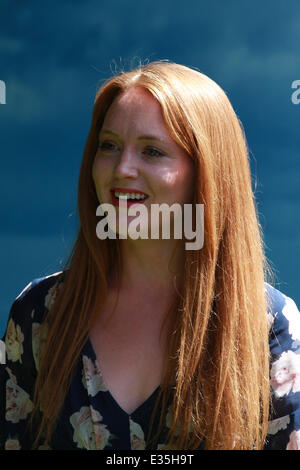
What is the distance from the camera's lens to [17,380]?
2506 mm

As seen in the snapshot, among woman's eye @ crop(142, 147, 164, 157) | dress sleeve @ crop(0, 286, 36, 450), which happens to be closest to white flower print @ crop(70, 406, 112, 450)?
dress sleeve @ crop(0, 286, 36, 450)

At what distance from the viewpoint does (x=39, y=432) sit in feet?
7.61

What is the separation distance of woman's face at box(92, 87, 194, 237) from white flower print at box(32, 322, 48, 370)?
1.76ft

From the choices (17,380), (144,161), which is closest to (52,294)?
(17,380)

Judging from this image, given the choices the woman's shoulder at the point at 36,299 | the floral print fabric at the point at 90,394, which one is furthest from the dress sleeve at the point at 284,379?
the woman's shoulder at the point at 36,299

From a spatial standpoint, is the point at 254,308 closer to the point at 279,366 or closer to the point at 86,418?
the point at 279,366

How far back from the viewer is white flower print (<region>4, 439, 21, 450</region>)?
2.44m

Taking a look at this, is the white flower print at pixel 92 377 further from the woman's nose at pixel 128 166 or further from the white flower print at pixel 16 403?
the woman's nose at pixel 128 166

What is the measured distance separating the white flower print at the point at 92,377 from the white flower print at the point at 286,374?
547mm

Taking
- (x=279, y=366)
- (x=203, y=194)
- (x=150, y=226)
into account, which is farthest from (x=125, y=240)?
(x=279, y=366)

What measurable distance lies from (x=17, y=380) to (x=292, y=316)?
3.21ft

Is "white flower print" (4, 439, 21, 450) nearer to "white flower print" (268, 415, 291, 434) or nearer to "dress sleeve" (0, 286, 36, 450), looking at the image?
"dress sleeve" (0, 286, 36, 450)

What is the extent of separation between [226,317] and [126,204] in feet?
1.59
